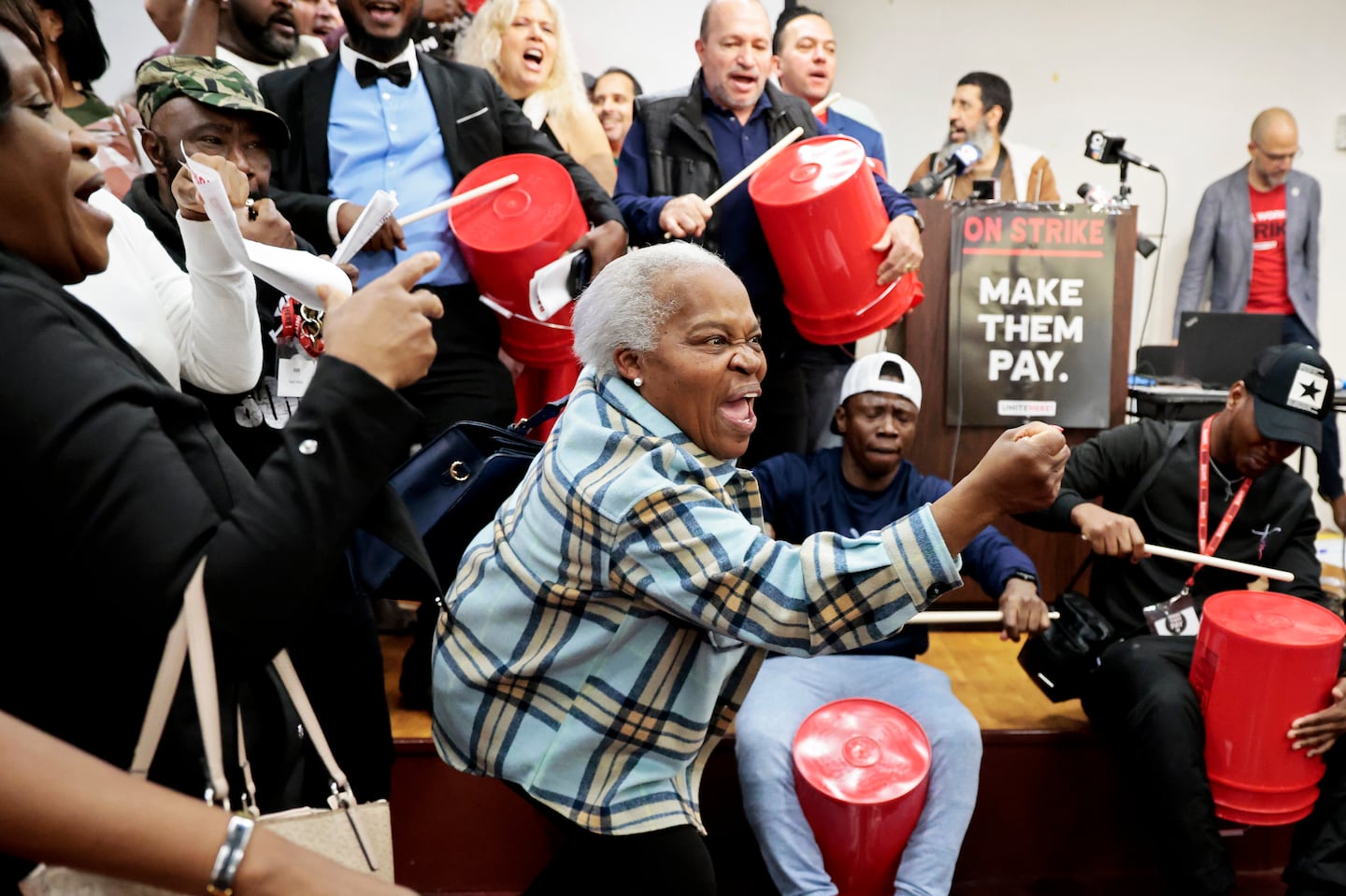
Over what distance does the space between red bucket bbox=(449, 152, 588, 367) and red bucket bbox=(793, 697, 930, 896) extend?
1052mm

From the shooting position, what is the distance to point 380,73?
265 cm

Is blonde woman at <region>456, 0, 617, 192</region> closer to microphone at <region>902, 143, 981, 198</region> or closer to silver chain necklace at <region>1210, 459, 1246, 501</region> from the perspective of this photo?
microphone at <region>902, 143, 981, 198</region>

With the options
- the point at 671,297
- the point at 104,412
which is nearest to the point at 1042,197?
the point at 671,297

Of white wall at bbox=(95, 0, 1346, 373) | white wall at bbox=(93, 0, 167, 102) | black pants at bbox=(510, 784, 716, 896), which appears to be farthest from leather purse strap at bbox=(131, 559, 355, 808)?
white wall at bbox=(95, 0, 1346, 373)

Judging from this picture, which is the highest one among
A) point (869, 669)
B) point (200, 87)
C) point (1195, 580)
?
point (200, 87)

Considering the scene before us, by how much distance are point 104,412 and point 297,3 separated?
11.1ft

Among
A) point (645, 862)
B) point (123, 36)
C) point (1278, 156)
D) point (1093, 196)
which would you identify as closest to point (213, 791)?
point (645, 862)

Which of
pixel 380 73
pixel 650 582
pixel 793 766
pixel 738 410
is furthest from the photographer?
pixel 380 73

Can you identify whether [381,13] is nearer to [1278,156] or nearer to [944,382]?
[944,382]

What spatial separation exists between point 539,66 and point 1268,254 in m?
4.62

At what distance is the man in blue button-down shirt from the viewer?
10.00ft

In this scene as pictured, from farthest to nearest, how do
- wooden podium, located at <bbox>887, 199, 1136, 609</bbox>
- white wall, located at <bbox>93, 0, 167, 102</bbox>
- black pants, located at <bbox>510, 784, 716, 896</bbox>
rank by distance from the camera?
→ white wall, located at <bbox>93, 0, 167, 102</bbox> < wooden podium, located at <bbox>887, 199, 1136, 609</bbox> < black pants, located at <bbox>510, 784, 716, 896</bbox>

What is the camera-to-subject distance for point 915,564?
50.7 inches

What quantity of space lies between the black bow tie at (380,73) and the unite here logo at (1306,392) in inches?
90.1
